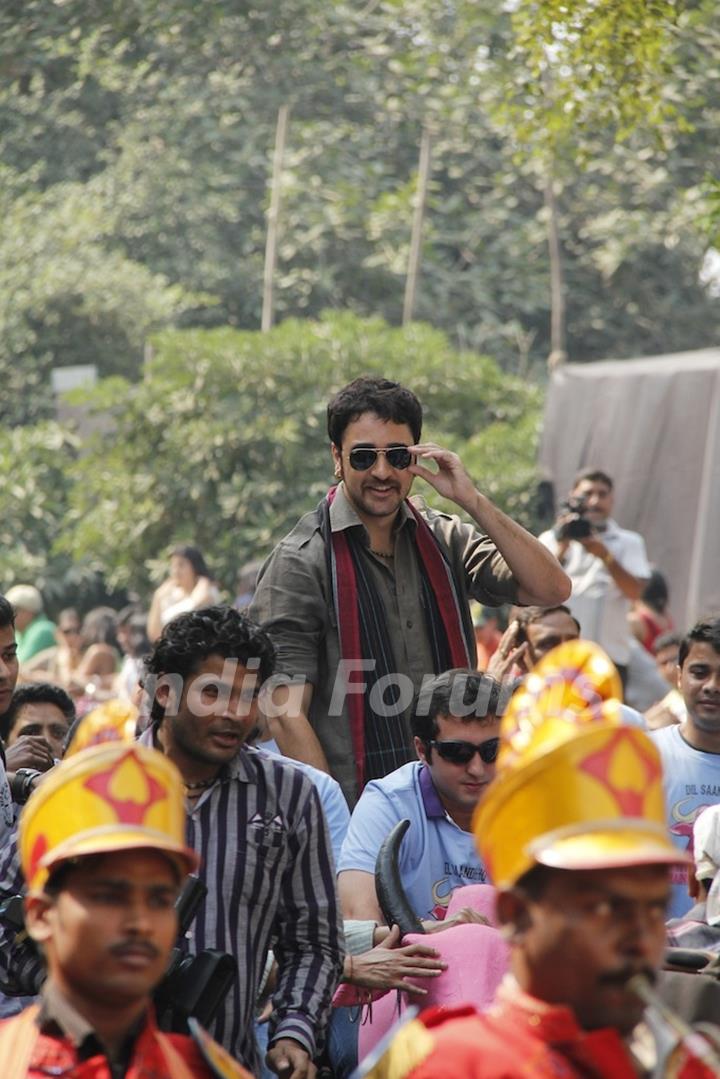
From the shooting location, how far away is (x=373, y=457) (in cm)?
581

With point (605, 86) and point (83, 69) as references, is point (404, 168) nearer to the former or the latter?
point (83, 69)

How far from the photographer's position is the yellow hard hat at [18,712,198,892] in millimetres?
3154

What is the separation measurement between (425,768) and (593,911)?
9.03ft

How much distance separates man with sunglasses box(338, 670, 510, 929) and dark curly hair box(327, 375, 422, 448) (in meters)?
0.79

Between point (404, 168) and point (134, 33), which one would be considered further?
point (404, 168)

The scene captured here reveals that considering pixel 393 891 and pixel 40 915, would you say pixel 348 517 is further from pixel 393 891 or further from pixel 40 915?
pixel 40 915

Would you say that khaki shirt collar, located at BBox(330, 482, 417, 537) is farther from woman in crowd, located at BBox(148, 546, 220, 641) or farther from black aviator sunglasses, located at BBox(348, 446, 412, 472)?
woman in crowd, located at BBox(148, 546, 220, 641)

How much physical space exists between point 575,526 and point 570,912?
21.9 ft

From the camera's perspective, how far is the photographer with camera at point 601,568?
9.74 metres

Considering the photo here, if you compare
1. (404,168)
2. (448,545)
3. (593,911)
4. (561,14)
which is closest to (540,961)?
(593,911)

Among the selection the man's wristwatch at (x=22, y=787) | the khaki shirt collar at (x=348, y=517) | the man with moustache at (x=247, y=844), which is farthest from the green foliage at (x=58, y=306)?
the man with moustache at (x=247, y=844)

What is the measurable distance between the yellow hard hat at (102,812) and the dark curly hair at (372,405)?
8.77 feet

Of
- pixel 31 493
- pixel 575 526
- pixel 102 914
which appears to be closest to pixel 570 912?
pixel 102 914

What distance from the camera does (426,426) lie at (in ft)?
55.9
